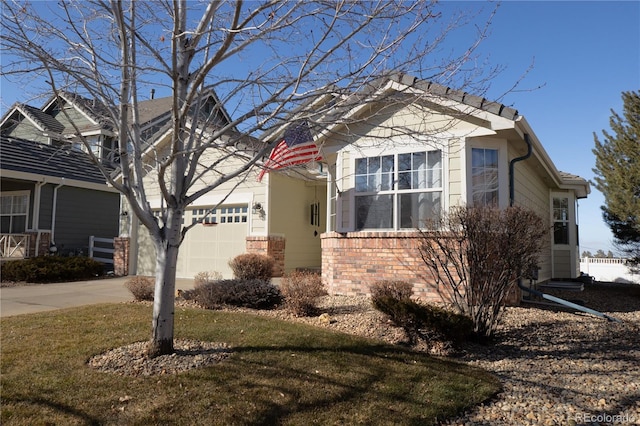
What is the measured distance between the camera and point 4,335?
18.7 feet

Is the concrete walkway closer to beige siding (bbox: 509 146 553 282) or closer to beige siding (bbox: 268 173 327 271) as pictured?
beige siding (bbox: 268 173 327 271)

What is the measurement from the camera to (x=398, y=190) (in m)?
9.06

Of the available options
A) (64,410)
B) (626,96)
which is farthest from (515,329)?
(626,96)

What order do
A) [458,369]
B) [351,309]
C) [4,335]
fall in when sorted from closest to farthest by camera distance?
[458,369]
[4,335]
[351,309]

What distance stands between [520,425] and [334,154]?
7.35m


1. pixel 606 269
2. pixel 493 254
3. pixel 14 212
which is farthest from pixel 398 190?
pixel 606 269

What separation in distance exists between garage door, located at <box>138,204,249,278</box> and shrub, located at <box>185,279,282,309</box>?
4.56 metres

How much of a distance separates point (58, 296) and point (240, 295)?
179 inches

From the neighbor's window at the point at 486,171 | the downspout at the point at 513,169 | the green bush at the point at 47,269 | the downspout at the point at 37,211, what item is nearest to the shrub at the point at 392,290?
the neighbor's window at the point at 486,171

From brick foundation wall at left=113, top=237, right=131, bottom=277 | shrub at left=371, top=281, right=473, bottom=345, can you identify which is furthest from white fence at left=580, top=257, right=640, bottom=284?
brick foundation wall at left=113, top=237, right=131, bottom=277


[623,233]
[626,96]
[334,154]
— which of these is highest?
[626,96]

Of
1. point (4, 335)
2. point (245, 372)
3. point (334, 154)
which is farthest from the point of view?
point (334, 154)

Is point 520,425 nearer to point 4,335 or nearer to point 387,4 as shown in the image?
point 387,4

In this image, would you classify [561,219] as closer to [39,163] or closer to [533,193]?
[533,193]
